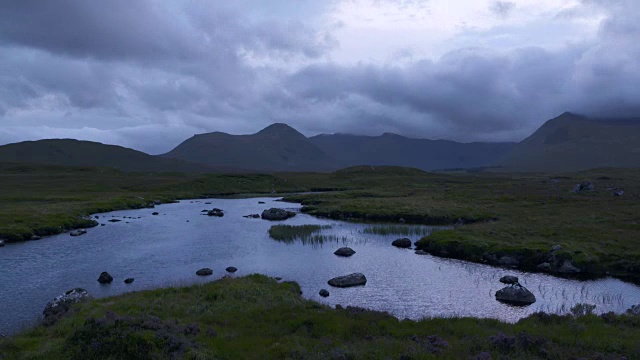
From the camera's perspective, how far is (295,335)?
934 inches

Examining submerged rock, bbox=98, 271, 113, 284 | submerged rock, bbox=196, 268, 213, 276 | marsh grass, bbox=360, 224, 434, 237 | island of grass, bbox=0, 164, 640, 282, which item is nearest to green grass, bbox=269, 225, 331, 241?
marsh grass, bbox=360, 224, 434, 237

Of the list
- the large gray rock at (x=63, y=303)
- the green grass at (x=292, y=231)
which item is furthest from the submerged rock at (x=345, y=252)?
the large gray rock at (x=63, y=303)

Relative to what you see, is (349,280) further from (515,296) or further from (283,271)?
(515,296)

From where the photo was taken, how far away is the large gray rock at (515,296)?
37688mm

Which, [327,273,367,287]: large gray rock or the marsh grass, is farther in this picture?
the marsh grass

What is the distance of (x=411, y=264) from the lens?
51.6m

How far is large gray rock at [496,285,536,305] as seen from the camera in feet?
124

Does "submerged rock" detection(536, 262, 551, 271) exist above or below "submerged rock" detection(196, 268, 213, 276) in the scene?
below

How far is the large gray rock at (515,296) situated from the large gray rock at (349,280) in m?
12.7

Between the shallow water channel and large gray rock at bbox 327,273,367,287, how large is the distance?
844 millimetres

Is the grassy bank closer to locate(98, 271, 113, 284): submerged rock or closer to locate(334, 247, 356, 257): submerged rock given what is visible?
locate(334, 247, 356, 257): submerged rock

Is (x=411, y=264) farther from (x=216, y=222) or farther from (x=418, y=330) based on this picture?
(x=216, y=222)

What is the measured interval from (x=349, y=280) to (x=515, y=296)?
15144mm

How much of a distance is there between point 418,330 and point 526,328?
6278mm
